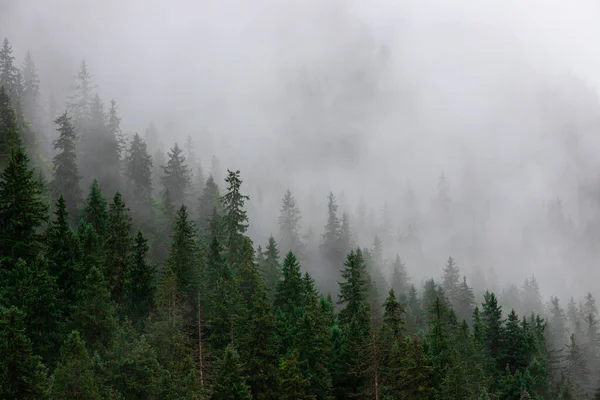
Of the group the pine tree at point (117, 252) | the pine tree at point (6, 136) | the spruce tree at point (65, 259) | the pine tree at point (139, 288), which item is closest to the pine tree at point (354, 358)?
the pine tree at point (139, 288)

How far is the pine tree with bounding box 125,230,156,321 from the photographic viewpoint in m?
45.8

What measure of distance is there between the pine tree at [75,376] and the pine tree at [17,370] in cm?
156

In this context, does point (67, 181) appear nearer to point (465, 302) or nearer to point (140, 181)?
point (140, 181)

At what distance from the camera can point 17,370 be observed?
84.1ft

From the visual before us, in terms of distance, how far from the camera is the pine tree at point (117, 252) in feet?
151

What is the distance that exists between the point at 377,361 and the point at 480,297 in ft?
454

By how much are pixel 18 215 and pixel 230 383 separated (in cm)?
2155

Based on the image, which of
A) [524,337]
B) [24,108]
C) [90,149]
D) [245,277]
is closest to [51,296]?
[245,277]

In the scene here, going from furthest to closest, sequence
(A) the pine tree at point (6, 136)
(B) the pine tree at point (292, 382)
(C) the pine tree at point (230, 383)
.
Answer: (A) the pine tree at point (6, 136) → (B) the pine tree at point (292, 382) → (C) the pine tree at point (230, 383)

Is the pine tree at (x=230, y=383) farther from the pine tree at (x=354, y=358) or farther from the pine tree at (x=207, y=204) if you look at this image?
the pine tree at (x=207, y=204)

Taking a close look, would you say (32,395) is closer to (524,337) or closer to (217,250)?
(217,250)

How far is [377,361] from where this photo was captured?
38.9m

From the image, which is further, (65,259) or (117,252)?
(117,252)

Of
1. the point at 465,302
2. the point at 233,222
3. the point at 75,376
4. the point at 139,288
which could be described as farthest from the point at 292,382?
the point at 465,302
